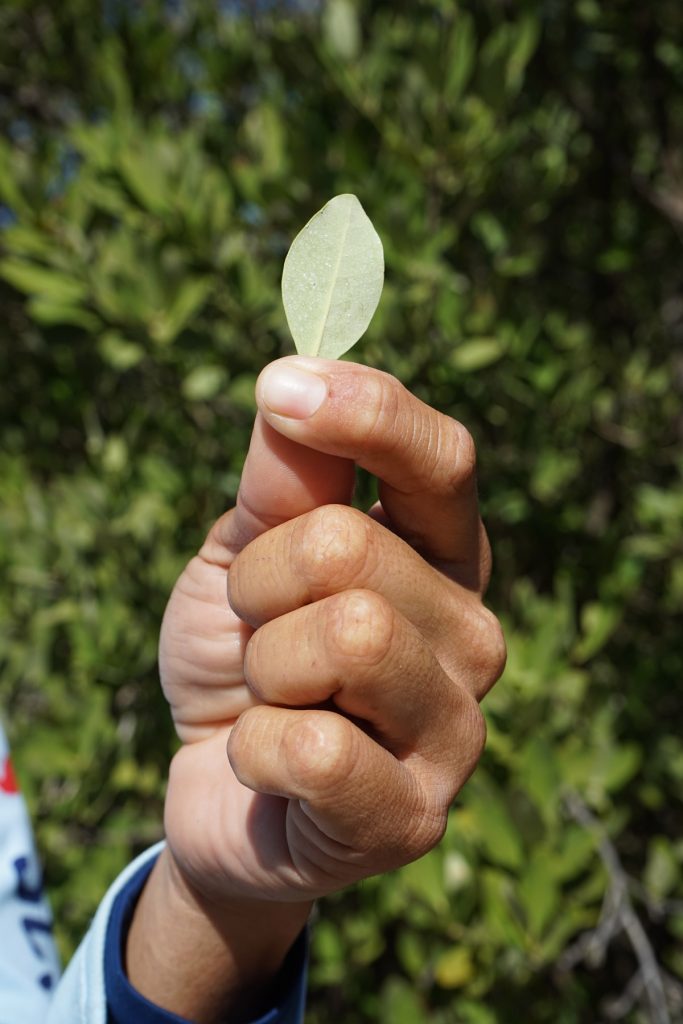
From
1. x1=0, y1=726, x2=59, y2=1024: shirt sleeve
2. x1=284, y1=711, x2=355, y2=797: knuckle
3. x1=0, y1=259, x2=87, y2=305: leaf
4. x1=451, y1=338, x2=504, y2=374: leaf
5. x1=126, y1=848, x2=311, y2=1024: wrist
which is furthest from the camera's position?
x1=0, y1=259, x2=87, y2=305: leaf

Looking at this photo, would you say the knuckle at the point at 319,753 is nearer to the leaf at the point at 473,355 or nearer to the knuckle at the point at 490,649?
the knuckle at the point at 490,649

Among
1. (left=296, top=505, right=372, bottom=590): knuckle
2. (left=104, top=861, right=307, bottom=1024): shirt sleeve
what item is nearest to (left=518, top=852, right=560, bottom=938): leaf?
(left=104, top=861, right=307, bottom=1024): shirt sleeve

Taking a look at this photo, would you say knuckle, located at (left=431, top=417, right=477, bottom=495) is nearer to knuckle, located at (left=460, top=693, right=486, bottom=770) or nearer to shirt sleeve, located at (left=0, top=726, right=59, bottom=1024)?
knuckle, located at (left=460, top=693, right=486, bottom=770)

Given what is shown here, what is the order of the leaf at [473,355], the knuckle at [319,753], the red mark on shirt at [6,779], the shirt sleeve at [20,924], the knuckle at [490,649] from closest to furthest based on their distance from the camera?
the knuckle at [319,753], the knuckle at [490,649], the shirt sleeve at [20,924], the red mark on shirt at [6,779], the leaf at [473,355]

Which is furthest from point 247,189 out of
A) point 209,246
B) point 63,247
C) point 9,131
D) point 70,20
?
point 9,131

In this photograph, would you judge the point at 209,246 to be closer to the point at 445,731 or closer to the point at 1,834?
the point at 1,834

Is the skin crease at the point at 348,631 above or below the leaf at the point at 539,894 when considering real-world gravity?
above

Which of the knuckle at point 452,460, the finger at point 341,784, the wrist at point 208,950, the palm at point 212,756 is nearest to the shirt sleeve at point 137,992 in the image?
the wrist at point 208,950
